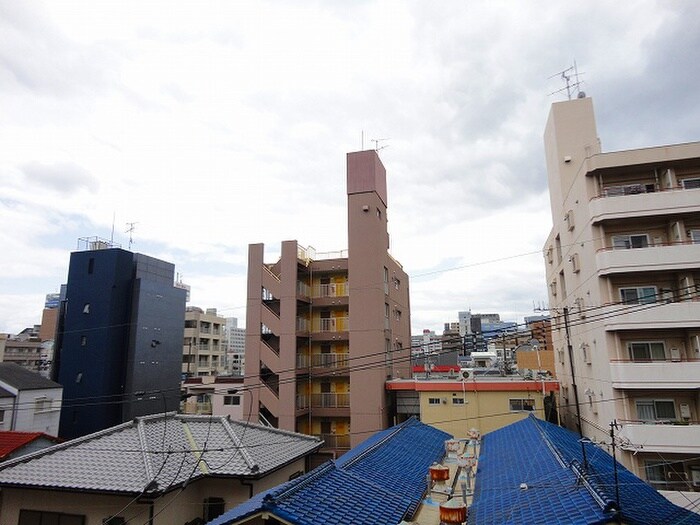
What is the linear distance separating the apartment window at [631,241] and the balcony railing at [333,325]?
61.0 ft

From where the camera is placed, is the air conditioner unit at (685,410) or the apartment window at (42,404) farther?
the apartment window at (42,404)

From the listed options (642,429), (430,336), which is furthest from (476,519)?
(430,336)

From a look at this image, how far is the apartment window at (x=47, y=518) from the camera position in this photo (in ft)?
38.3

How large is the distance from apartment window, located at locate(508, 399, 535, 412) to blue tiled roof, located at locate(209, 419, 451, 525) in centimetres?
1345

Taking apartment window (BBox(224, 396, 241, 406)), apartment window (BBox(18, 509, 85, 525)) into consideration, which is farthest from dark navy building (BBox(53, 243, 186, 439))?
apartment window (BBox(18, 509, 85, 525))

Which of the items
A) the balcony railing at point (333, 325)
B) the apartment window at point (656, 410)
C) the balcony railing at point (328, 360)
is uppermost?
the balcony railing at point (333, 325)

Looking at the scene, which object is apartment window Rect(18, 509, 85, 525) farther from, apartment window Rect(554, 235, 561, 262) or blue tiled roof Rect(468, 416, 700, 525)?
apartment window Rect(554, 235, 561, 262)

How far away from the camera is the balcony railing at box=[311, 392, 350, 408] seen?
99.0 feet

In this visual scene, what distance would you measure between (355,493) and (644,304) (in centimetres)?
1610

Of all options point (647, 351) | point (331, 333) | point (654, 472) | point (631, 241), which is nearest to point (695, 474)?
point (654, 472)

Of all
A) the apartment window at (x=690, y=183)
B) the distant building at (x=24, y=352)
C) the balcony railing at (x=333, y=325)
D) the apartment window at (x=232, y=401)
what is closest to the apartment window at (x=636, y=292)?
the apartment window at (x=690, y=183)

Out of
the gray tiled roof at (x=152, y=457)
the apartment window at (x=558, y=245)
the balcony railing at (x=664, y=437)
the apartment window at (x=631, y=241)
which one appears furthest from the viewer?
the apartment window at (x=558, y=245)

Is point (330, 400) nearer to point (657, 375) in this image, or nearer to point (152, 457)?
point (152, 457)

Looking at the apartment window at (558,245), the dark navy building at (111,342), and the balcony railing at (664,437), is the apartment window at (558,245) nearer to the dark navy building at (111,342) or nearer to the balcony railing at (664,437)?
the balcony railing at (664,437)
